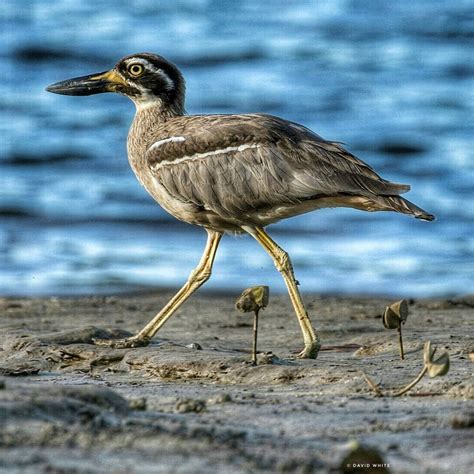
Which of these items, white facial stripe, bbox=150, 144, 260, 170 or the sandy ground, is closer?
the sandy ground

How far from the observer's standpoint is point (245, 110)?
1903cm

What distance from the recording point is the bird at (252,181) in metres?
7.57

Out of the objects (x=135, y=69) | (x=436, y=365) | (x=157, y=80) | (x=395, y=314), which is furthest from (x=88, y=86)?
(x=436, y=365)

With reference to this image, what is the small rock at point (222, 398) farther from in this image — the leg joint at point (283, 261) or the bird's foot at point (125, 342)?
the leg joint at point (283, 261)

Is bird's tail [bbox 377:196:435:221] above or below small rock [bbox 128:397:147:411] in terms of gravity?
Result: above

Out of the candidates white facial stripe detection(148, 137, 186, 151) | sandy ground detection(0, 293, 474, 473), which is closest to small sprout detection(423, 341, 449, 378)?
sandy ground detection(0, 293, 474, 473)

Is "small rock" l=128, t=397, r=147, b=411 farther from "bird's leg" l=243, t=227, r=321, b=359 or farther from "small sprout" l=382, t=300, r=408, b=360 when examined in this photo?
"bird's leg" l=243, t=227, r=321, b=359

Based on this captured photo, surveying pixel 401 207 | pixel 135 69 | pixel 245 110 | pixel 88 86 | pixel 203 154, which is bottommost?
pixel 401 207

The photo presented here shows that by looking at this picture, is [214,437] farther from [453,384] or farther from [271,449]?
[453,384]

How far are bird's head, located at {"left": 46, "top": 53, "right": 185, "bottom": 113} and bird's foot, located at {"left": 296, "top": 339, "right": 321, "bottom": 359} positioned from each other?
2339 mm

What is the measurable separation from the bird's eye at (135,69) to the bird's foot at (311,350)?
2639 mm

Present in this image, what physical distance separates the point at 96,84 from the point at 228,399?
406 cm

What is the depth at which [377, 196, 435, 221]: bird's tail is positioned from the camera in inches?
287

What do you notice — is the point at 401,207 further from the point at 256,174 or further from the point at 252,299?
the point at 252,299
